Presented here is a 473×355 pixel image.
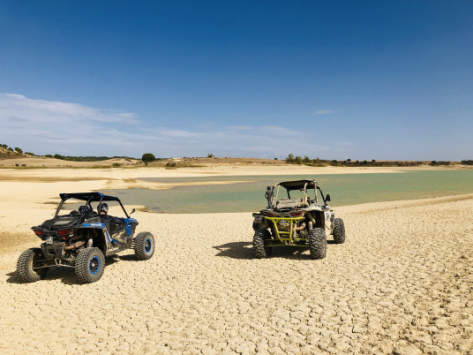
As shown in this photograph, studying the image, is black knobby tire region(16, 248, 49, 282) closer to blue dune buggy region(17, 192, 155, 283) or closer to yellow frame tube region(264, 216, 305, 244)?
blue dune buggy region(17, 192, 155, 283)

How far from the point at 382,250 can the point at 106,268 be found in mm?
7888

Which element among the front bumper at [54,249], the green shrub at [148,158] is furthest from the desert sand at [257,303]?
the green shrub at [148,158]

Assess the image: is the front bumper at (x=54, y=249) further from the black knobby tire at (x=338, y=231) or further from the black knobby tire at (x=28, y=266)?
the black knobby tire at (x=338, y=231)


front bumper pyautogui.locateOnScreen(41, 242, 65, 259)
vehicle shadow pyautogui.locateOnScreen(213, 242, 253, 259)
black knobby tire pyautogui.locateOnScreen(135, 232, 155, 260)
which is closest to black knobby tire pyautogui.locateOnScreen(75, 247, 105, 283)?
front bumper pyautogui.locateOnScreen(41, 242, 65, 259)

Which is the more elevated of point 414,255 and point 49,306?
point 414,255

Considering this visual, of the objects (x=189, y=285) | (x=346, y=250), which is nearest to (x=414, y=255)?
(x=346, y=250)

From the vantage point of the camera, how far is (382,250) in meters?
9.23

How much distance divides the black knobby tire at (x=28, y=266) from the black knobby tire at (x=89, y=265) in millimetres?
1200

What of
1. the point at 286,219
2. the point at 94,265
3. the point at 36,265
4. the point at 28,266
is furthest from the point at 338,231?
the point at 28,266

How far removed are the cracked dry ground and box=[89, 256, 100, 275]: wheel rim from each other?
0.37 m

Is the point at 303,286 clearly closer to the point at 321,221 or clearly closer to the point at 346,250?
the point at 321,221

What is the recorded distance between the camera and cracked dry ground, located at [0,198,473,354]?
178 inches

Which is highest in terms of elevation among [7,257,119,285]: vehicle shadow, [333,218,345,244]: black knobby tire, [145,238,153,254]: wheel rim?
[333,218,345,244]: black knobby tire

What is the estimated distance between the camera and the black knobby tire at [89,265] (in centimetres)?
709
